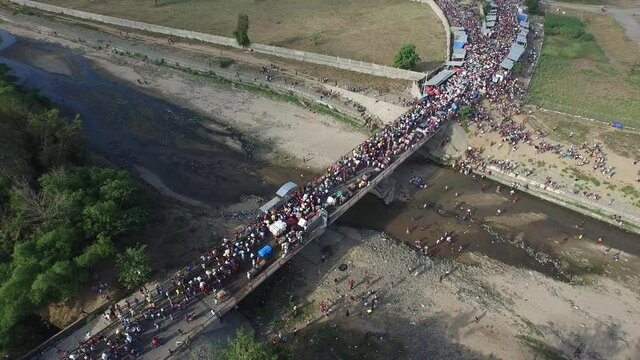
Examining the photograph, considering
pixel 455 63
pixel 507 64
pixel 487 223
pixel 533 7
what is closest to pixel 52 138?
pixel 487 223

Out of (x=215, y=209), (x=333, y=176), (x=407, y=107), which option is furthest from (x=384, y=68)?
(x=215, y=209)

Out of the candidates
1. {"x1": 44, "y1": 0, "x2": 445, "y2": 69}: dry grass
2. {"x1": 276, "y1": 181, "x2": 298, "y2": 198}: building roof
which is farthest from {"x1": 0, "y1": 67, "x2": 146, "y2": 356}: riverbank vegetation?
{"x1": 44, "y1": 0, "x2": 445, "y2": 69}: dry grass

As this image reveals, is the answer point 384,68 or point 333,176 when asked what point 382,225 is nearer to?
point 333,176

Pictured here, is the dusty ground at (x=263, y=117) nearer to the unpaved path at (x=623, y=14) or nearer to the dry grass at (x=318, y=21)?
the dry grass at (x=318, y=21)

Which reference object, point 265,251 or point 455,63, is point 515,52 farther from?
point 265,251

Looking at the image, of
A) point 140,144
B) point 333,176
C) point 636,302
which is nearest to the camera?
point 636,302

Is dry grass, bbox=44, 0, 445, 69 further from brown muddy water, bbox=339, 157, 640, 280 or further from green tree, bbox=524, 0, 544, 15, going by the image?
brown muddy water, bbox=339, 157, 640, 280
